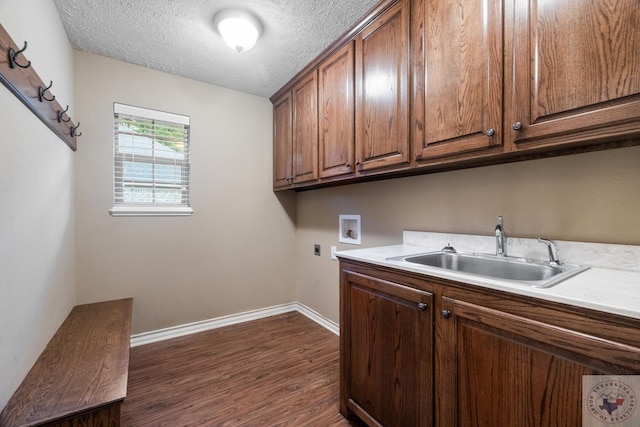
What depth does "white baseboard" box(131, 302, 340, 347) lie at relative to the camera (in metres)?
2.41

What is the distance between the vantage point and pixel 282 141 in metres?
2.84

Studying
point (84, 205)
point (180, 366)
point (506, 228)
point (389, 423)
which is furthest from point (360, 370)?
point (84, 205)

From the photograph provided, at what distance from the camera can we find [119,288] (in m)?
2.30

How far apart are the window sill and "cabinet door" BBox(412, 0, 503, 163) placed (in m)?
2.20

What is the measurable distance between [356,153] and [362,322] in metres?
1.10

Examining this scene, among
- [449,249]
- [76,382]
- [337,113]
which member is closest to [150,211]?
[76,382]

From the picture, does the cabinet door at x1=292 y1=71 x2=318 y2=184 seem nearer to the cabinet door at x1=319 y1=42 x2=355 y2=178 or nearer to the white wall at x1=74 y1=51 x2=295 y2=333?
the cabinet door at x1=319 y1=42 x2=355 y2=178

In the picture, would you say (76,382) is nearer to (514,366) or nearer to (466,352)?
(466,352)

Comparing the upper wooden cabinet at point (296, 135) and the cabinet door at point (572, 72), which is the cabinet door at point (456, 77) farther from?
the upper wooden cabinet at point (296, 135)

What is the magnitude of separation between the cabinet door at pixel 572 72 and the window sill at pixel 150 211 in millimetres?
2603

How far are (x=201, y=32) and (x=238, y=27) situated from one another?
345 millimetres

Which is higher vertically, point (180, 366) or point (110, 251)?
point (110, 251)

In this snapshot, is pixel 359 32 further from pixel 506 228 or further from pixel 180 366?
pixel 180 366

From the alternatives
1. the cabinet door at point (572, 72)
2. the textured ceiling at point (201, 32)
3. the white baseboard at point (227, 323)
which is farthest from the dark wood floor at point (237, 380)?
the textured ceiling at point (201, 32)
